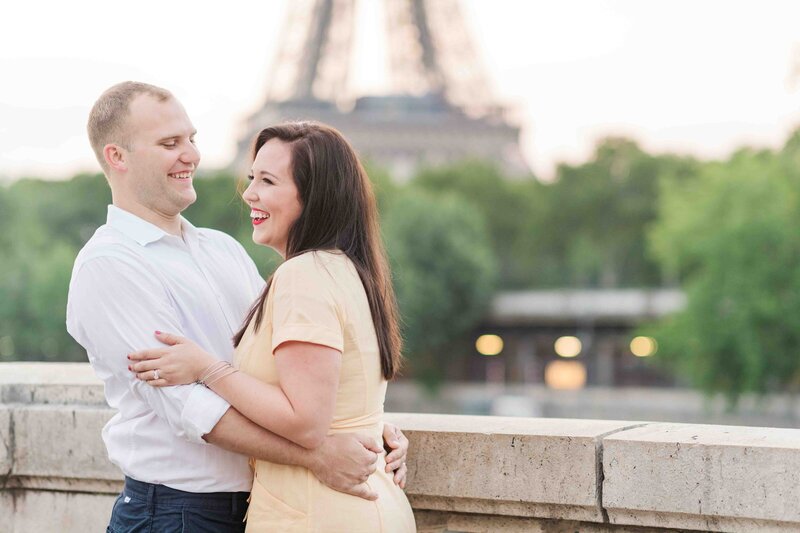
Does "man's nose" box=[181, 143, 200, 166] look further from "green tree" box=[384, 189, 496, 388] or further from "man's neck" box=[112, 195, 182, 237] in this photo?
"green tree" box=[384, 189, 496, 388]

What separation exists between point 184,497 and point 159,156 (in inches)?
36.4

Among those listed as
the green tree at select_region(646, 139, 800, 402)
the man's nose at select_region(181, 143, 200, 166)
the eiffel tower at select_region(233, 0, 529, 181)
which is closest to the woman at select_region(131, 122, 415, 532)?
the man's nose at select_region(181, 143, 200, 166)

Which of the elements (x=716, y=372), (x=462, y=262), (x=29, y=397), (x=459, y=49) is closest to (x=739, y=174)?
(x=716, y=372)

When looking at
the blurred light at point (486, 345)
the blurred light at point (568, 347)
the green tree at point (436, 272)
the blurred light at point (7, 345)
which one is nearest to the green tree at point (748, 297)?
the green tree at point (436, 272)

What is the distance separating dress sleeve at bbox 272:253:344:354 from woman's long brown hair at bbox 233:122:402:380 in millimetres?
123

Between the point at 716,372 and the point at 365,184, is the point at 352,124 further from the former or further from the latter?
the point at 365,184

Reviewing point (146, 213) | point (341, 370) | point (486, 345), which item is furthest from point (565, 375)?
point (341, 370)

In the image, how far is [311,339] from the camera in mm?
3131

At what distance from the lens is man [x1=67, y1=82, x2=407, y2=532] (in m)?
3.28

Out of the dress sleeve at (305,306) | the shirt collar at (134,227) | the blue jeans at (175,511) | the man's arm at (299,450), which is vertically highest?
the shirt collar at (134,227)

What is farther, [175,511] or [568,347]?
[568,347]

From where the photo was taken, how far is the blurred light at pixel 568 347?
165 ft

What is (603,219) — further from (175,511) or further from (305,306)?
(305,306)

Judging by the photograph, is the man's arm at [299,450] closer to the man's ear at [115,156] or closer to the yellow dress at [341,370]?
the yellow dress at [341,370]
